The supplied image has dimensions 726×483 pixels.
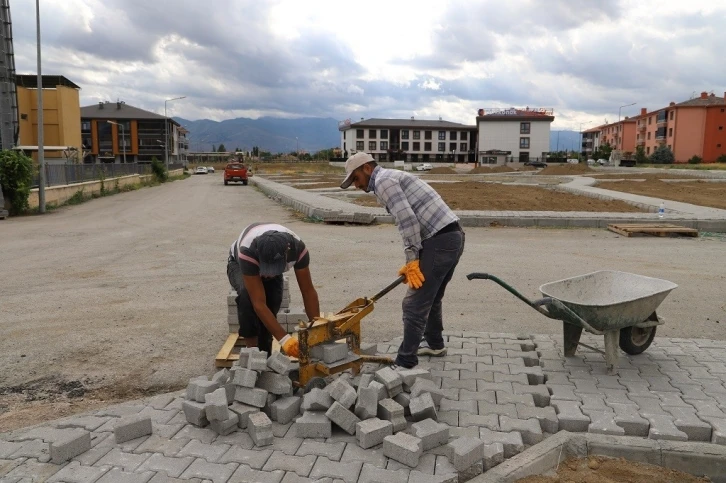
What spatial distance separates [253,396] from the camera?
355 centimetres

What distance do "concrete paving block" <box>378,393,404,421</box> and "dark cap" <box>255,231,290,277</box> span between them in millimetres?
1119

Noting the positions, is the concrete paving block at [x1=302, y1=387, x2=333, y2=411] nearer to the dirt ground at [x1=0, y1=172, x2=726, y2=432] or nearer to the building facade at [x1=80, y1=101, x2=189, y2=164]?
the dirt ground at [x1=0, y1=172, x2=726, y2=432]

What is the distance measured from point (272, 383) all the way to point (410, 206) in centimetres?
162

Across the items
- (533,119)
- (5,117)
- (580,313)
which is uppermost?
(533,119)

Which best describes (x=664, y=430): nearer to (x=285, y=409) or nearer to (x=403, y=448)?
(x=403, y=448)

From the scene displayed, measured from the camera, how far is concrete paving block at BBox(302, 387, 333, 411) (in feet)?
11.6

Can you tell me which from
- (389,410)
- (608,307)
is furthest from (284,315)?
(608,307)

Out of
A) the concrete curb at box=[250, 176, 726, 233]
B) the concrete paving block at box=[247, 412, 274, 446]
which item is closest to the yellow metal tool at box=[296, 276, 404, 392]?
the concrete paving block at box=[247, 412, 274, 446]

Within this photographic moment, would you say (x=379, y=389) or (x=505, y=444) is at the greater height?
(x=379, y=389)

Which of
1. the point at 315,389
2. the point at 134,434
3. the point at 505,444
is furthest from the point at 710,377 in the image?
the point at 134,434

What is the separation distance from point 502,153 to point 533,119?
332 inches

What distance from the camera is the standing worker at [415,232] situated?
162 inches

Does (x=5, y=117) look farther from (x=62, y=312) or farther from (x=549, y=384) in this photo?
(x=549, y=384)

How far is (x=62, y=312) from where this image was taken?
6.35 meters
